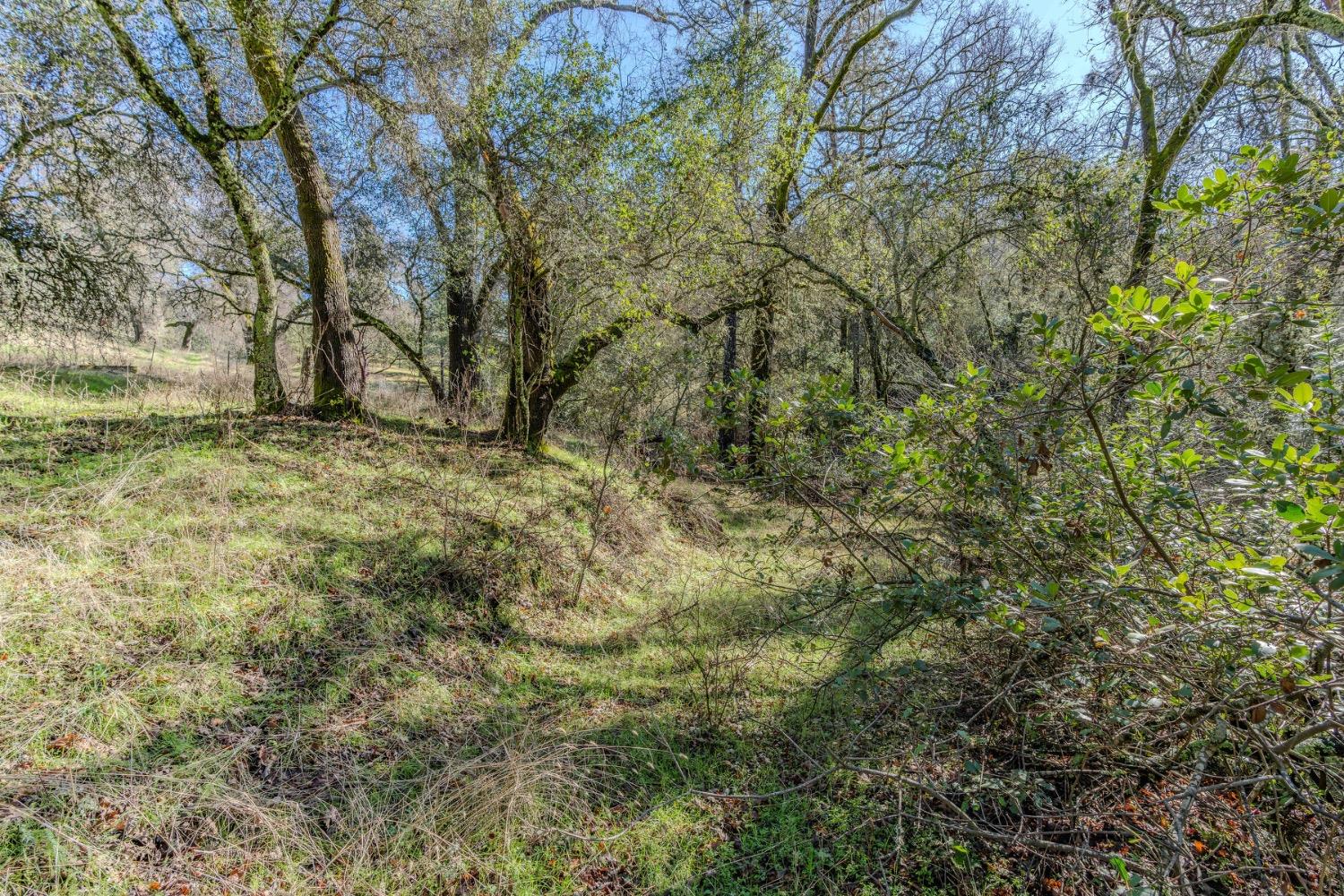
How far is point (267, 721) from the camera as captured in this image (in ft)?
10.0

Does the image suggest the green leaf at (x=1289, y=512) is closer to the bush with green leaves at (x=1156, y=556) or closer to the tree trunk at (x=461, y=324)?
the bush with green leaves at (x=1156, y=556)

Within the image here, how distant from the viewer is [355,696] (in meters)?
3.45

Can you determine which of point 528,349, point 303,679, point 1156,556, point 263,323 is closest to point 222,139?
point 263,323

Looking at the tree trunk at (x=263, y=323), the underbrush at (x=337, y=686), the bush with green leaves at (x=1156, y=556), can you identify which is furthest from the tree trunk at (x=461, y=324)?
the bush with green leaves at (x=1156, y=556)

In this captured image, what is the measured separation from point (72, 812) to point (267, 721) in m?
0.83

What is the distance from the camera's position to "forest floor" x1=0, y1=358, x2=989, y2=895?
2445mm

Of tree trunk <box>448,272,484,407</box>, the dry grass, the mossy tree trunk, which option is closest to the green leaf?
the dry grass

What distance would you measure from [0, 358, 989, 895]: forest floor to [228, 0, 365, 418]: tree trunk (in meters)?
1.21

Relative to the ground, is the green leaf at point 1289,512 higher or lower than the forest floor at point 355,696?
higher

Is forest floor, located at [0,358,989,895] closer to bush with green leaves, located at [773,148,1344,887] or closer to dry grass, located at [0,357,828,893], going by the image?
dry grass, located at [0,357,828,893]

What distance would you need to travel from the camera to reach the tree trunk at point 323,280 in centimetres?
650

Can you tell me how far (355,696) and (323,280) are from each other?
5493mm

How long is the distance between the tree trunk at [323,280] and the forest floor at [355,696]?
121 centimetres

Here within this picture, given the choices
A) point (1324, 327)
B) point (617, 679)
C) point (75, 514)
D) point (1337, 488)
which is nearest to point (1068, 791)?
point (1337, 488)
